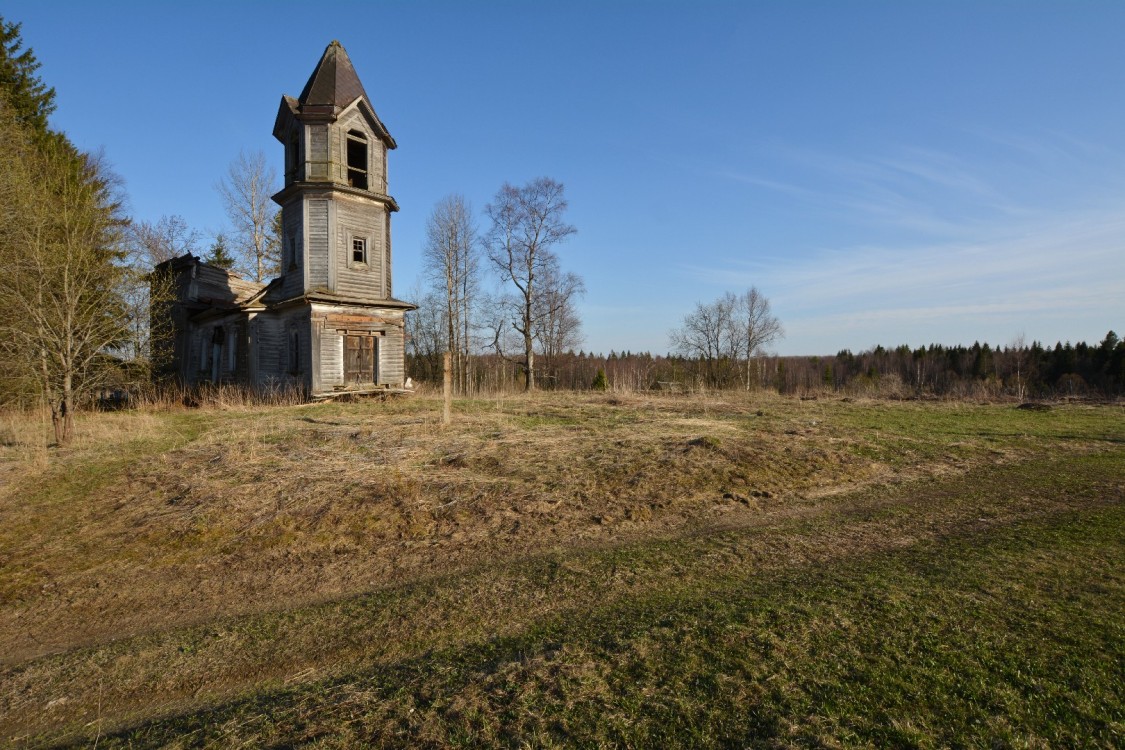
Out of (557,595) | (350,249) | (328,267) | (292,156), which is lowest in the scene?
(557,595)

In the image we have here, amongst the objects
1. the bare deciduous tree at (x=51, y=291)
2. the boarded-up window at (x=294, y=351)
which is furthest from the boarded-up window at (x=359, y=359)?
the bare deciduous tree at (x=51, y=291)

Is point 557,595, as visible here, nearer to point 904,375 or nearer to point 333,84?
point 333,84

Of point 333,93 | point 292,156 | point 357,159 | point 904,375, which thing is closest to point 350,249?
point 357,159

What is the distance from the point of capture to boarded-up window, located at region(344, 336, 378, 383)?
71.5 ft

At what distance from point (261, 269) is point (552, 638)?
40550 millimetres

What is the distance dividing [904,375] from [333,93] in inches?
2542

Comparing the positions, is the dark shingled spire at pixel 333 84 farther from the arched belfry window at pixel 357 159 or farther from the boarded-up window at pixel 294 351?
the boarded-up window at pixel 294 351

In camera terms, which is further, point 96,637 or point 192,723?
point 96,637

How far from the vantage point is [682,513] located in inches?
320

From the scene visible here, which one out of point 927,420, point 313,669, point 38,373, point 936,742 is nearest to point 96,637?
point 313,669

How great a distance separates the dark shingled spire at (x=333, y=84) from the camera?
2198cm

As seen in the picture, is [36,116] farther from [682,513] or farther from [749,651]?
[749,651]

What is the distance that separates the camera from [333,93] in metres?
22.0

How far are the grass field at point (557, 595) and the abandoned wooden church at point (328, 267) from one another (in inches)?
389
